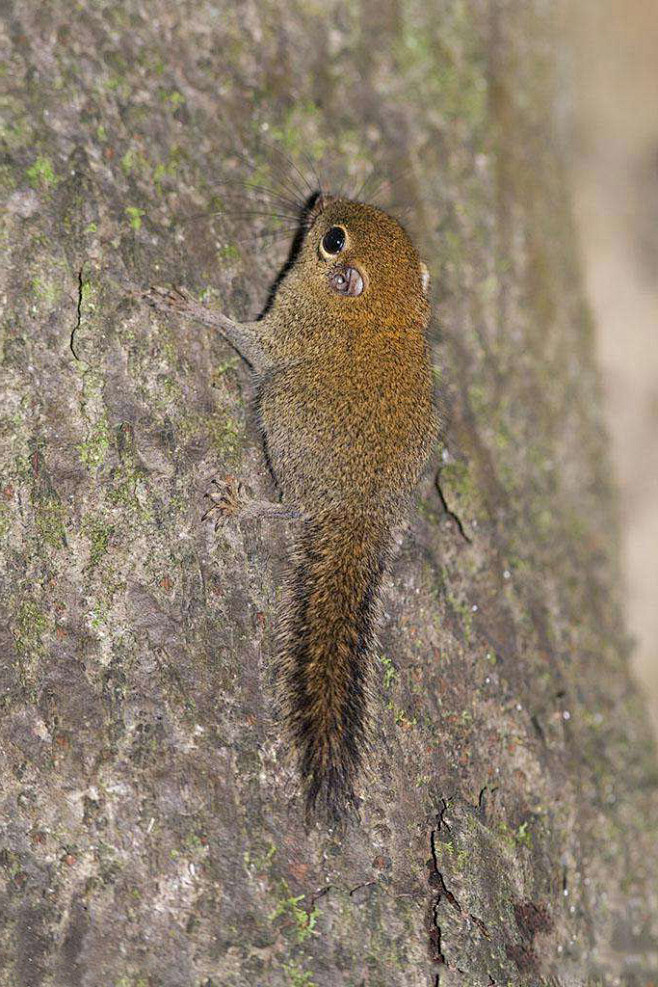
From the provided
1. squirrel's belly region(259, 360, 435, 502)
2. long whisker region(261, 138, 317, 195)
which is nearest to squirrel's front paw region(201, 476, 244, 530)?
squirrel's belly region(259, 360, 435, 502)

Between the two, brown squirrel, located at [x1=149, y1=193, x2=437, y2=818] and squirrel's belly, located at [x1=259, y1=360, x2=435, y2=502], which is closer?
brown squirrel, located at [x1=149, y1=193, x2=437, y2=818]

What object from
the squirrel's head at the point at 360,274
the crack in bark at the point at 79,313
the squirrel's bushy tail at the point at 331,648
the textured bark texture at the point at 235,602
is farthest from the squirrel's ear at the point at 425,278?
the crack in bark at the point at 79,313

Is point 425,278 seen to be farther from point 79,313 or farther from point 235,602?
point 235,602

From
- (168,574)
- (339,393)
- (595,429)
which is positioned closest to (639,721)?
(595,429)

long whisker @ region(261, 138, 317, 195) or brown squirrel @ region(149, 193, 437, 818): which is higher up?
long whisker @ region(261, 138, 317, 195)

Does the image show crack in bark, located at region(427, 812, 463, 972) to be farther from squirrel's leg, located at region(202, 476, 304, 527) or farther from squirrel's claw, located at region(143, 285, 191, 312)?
squirrel's claw, located at region(143, 285, 191, 312)

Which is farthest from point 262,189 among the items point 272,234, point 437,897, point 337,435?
point 437,897

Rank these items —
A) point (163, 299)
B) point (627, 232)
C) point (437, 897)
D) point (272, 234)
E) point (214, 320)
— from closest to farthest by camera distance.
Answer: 1. point (437, 897)
2. point (163, 299)
3. point (214, 320)
4. point (272, 234)
5. point (627, 232)

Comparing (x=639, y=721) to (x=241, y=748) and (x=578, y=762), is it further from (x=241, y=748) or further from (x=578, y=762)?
(x=241, y=748)
